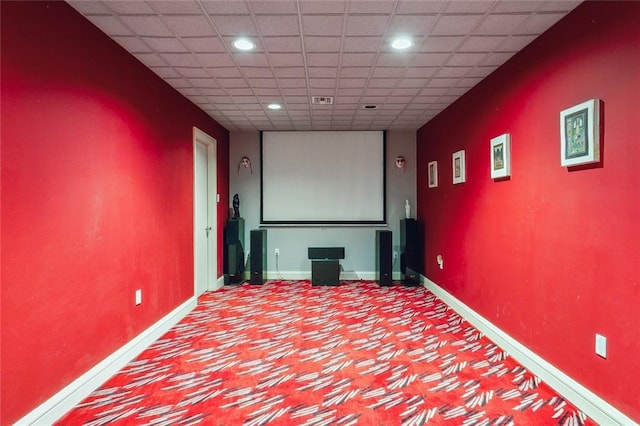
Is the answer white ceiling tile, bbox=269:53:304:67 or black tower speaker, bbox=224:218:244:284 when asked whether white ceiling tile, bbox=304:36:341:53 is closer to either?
white ceiling tile, bbox=269:53:304:67

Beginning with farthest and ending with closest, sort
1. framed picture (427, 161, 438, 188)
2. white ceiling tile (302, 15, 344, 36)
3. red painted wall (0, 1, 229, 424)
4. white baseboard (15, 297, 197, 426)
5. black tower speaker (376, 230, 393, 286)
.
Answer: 1. black tower speaker (376, 230, 393, 286)
2. framed picture (427, 161, 438, 188)
3. white ceiling tile (302, 15, 344, 36)
4. white baseboard (15, 297, 197, 426)
5. red painted wall (0, 1, 229, 424)

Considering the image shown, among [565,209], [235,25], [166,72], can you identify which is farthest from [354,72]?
[565,209]

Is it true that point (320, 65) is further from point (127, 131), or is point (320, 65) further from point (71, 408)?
point (71, 408)

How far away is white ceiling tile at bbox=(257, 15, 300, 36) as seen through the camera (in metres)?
2.38

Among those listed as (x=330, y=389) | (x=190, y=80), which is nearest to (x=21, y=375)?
(x=330, y=389)

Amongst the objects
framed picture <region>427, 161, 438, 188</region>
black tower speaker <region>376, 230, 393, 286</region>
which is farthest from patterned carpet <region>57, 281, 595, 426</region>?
framed picture <region>427, 161, 438, 188</region>

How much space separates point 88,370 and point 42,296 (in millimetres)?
730

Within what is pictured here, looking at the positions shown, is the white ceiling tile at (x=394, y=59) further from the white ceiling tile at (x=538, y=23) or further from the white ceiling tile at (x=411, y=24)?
the white ceiling tile at (x=538, y=23)

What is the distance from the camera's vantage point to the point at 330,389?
8.12 feet

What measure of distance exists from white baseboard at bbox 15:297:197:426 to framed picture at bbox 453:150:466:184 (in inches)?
138

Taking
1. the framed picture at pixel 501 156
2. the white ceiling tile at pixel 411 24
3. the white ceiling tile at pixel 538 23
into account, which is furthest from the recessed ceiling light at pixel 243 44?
the framed picture at pixel 501 156

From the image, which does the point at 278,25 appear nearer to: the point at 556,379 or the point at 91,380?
the point at 91,380

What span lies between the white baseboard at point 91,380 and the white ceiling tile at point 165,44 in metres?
2.36

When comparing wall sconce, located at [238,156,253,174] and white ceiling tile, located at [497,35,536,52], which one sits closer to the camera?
white ceiling tile, located at [497,35,536,52]
